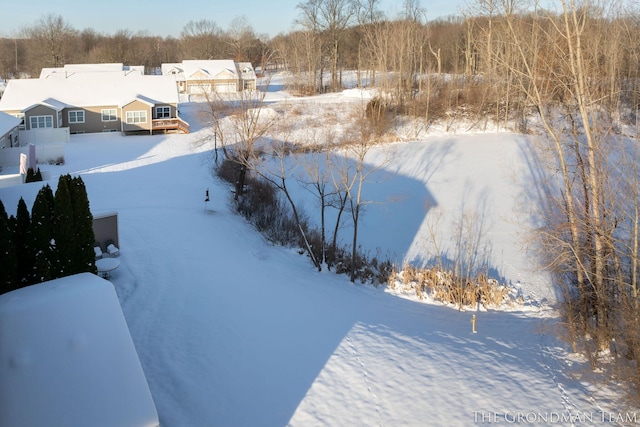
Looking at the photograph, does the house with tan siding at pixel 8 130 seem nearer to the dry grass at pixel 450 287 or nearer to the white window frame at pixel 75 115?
the white window frame at pixel 75 115

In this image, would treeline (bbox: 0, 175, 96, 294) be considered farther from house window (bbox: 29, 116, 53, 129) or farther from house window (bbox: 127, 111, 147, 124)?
house window (bbox: 29, 116, 53, 129)

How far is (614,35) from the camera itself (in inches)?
635

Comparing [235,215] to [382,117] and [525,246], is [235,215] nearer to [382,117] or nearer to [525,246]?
[525,246]

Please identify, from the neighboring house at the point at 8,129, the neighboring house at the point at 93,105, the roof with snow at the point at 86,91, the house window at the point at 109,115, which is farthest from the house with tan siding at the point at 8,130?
the house window at the point at 109,115

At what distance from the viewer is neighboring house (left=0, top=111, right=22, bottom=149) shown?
22.9m

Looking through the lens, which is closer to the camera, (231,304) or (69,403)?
(69,403)

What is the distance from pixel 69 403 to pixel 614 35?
1782 cm

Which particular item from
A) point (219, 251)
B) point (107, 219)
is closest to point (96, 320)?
point (107, 219)

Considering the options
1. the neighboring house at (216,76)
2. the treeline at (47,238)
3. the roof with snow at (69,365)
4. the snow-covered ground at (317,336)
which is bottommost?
the snow-covered ground at (317,336)

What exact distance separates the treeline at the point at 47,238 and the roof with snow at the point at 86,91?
24212 millimetres

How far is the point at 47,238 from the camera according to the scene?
364 inches

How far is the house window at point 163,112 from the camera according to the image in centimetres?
3328

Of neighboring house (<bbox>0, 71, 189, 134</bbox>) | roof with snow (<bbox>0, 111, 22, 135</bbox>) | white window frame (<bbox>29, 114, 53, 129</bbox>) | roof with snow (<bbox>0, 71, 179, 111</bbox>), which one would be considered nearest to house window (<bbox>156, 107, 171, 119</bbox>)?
neighboring house (<bbox>0, 71, 189, 134</bbox>)

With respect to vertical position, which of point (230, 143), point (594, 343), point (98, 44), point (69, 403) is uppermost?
point (98, 44)
